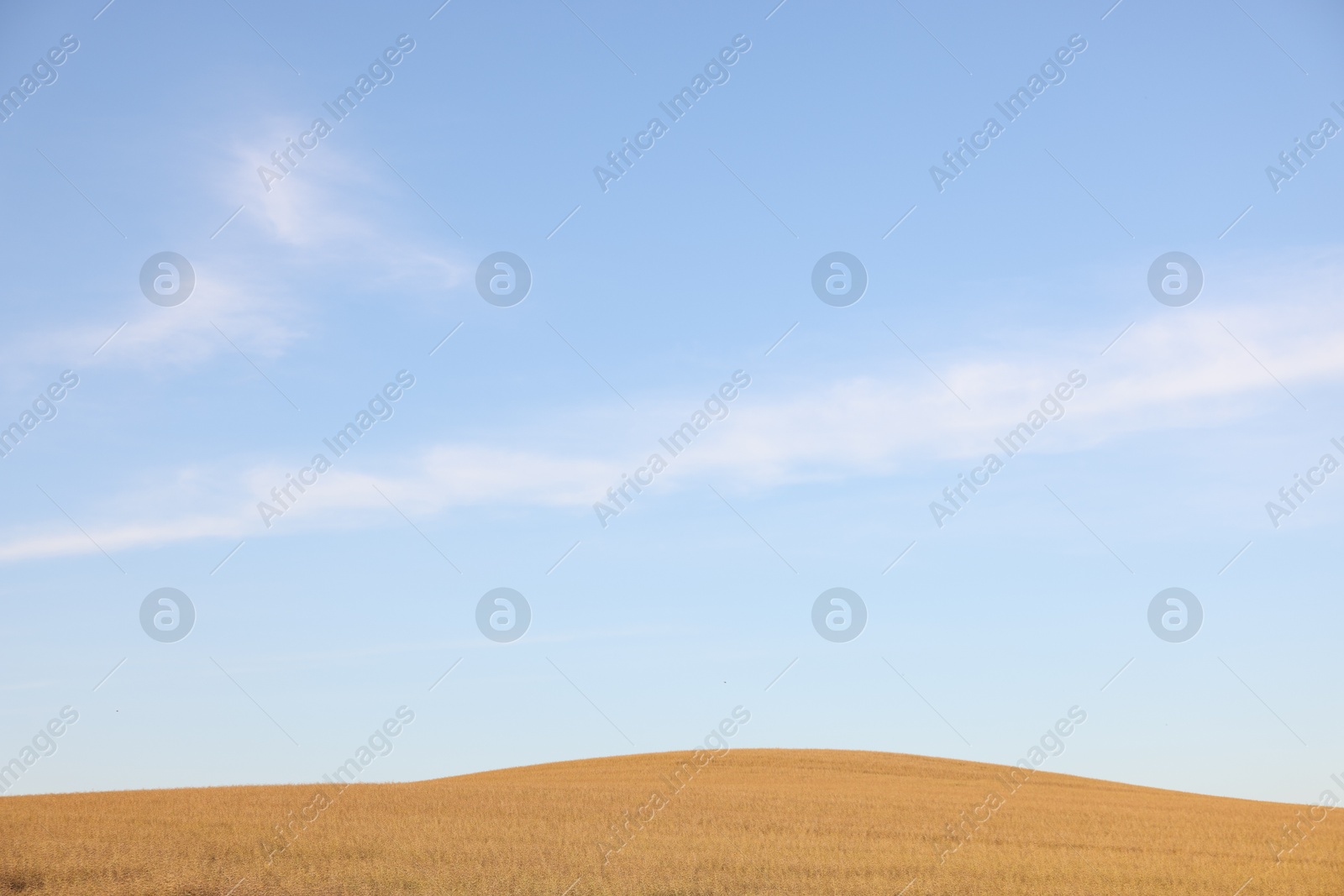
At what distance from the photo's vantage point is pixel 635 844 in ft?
64.5

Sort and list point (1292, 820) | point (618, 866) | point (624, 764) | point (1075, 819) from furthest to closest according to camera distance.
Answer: point (624, 764) < point (1292, 820) < point (1075, 819) < point (618, 866)

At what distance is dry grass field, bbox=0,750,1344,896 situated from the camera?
16547 millimetres

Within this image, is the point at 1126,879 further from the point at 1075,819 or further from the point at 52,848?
the point at 52,848

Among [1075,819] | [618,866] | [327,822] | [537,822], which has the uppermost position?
[1075,819]

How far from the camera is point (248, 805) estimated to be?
24.3 metres

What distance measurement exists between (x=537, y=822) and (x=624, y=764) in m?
20.8

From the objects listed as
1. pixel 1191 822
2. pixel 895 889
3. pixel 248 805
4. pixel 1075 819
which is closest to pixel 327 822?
pixel 248 805

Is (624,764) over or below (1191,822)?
below

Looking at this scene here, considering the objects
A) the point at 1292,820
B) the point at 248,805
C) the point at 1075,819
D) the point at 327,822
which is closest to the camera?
the point at 327,822

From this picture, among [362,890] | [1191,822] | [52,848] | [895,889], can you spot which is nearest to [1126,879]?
[895,889]

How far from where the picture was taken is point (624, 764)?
42344 millimetres

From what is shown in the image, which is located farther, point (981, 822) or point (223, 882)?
point (981, 822)

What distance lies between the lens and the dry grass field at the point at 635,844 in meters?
16.5

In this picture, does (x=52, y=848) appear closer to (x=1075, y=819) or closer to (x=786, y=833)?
(x=786, y=833)
